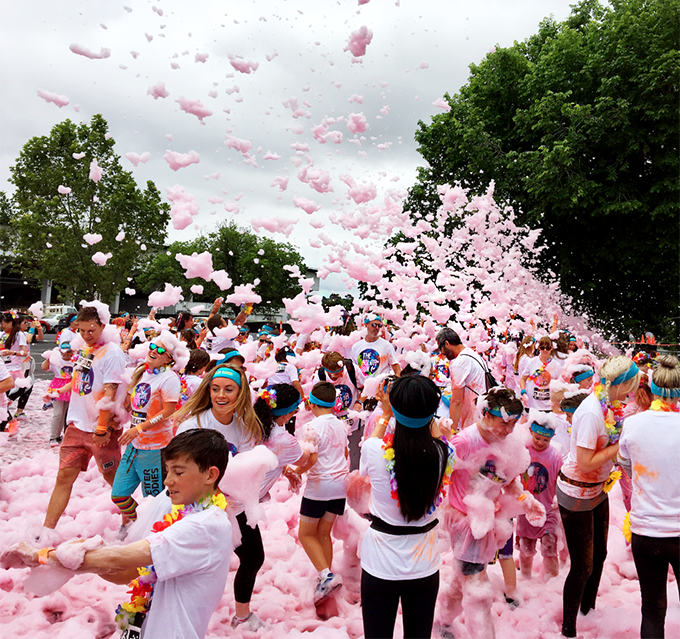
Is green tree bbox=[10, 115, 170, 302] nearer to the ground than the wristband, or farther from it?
farther from it

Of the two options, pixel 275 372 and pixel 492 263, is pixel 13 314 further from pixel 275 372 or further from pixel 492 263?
pixel 492 263

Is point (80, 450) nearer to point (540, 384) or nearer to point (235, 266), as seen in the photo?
point (540, 384)

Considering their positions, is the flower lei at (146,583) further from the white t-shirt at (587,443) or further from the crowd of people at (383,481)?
the white t-shirt at (587,443)

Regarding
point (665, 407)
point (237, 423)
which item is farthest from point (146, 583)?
point (665, 407)

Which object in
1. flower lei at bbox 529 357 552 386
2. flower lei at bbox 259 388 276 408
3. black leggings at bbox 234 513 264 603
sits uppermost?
flower lei at bbox 529 357 552 386

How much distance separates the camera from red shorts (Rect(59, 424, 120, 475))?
3.97 m

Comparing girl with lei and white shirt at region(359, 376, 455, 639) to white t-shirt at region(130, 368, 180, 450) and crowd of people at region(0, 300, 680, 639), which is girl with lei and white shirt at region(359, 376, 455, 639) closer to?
crowd of people at region(0, 300, 680, 639)

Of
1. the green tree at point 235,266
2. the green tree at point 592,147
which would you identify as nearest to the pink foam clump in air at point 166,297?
the green tree at point 592,147

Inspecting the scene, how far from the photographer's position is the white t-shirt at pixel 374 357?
5.80 meters

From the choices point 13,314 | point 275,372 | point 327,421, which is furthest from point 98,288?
point 327,421

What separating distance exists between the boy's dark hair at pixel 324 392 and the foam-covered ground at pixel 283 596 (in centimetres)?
96

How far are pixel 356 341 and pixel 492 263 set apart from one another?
30.5 ft

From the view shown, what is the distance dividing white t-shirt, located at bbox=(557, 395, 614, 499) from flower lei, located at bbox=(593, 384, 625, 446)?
3cm

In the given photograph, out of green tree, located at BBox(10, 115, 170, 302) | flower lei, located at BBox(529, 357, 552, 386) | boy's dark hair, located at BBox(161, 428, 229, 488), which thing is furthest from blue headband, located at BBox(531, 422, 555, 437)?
green tree, located at BBox(10, 115, 170, 302)
